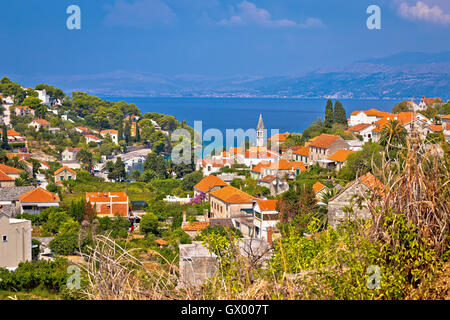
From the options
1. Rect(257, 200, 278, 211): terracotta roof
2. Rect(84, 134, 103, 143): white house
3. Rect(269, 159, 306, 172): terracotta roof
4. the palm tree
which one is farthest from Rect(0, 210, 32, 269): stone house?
Rect(84, 134, 103, 143): white house

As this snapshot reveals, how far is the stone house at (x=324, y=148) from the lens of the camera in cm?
3005

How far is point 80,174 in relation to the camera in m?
35.8

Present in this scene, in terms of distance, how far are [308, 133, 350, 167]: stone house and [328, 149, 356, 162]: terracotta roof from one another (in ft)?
1.23

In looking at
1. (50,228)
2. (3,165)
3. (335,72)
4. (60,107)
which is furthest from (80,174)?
(335,72)

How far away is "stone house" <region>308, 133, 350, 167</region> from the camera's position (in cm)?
3005

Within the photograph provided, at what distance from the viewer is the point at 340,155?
29000 mm

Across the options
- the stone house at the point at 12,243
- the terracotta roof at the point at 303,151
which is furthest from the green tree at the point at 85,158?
the stone house at the point at 12,243

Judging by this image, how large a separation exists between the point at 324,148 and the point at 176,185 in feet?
31.4

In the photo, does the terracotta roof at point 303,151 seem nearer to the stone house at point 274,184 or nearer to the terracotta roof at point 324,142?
the terracotta roof at point 324,142

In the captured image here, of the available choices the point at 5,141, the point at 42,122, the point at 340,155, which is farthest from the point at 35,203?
the point at 42,122
